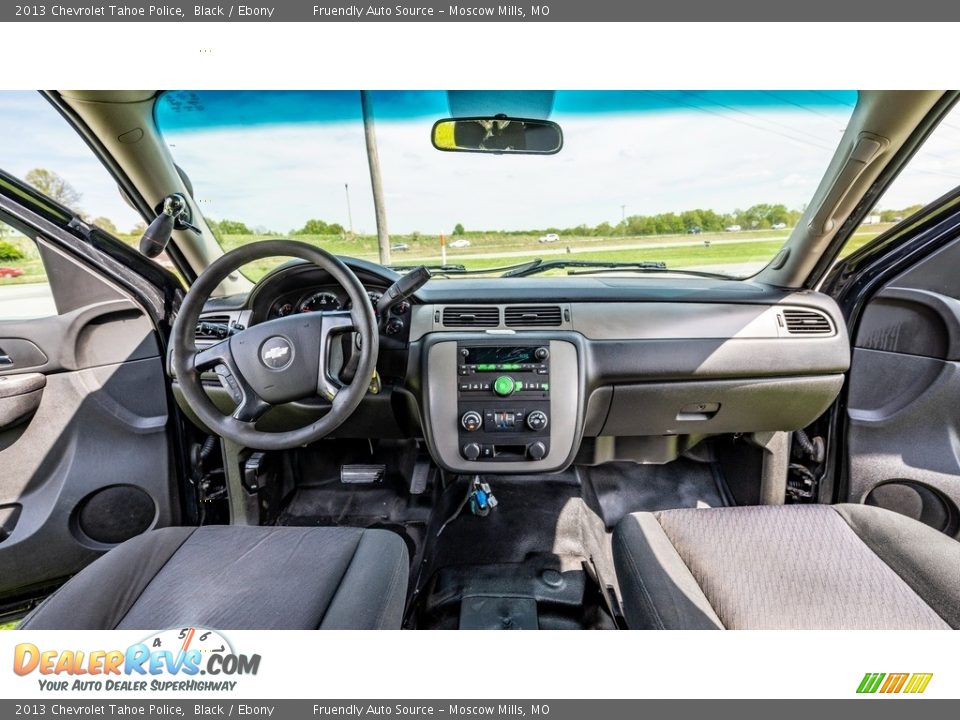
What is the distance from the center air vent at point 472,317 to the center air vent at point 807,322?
1149 millimetres

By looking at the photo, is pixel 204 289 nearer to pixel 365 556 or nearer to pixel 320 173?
pixel 320 173

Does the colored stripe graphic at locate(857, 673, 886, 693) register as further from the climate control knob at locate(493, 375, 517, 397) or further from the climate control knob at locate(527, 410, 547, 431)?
the climate control knob at locate(493, 375, 517, 397)

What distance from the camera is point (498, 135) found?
1810mm

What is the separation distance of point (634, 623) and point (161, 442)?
194 cm

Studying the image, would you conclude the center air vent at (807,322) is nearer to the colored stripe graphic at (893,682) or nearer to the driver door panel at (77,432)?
the colored stripe graphic at (893,682)

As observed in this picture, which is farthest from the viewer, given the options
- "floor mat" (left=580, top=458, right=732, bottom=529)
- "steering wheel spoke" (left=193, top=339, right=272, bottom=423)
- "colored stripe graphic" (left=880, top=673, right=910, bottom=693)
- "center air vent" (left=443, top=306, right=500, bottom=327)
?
"floor mat" (left=580, top=458, right=732, bottom=529)

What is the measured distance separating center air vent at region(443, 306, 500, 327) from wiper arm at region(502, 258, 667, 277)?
0.33 metres

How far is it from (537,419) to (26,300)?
2.04 m

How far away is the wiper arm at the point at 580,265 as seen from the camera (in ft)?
6.88

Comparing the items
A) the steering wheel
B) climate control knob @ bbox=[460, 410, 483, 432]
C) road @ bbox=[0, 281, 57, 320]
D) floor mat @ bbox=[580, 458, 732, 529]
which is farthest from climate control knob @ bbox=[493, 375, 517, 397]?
road @ bbox=[0, 281, 57, 320]

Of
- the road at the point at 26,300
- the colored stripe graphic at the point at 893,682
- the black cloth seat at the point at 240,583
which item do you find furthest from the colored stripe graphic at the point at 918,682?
the road at the point at 26,300

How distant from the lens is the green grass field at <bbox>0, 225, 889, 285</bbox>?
6.58 ft

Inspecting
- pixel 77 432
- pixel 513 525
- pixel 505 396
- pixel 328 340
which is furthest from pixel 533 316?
pixel 77 432

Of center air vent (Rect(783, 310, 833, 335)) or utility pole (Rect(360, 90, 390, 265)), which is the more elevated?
utility pole (Rect(360, 90, 390, 265))
